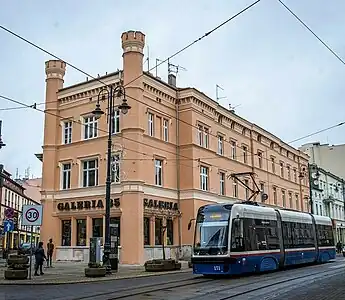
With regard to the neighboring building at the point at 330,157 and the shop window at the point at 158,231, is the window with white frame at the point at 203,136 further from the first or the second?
the neighboring building at the point at 330,157

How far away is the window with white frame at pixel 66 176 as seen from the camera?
126 ft

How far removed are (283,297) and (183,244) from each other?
78.5 feet

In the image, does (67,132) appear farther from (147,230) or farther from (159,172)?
(147,230)

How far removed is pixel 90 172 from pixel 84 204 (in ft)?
8.66

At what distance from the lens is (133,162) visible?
3406cm

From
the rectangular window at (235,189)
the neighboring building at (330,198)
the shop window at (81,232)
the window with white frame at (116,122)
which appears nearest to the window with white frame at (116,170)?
the window with white frame at (116,122)

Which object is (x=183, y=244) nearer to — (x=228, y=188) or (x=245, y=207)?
(x=228, y=188)

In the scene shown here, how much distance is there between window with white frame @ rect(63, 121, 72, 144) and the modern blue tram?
18.8 metres

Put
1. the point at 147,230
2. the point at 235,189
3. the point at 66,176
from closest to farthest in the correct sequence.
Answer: the point at 147,230 → the point at 66,176 → the point at 235,189

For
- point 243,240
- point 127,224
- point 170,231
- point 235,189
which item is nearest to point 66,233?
point 127,224

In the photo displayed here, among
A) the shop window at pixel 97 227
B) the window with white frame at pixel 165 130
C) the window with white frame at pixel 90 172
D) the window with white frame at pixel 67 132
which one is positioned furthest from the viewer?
the window with white frame at pixel 67 132

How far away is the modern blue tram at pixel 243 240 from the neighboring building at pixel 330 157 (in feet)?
200

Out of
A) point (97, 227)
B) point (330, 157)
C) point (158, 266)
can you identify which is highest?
point (330, 157)

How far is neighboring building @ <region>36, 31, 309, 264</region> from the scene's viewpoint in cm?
3434
